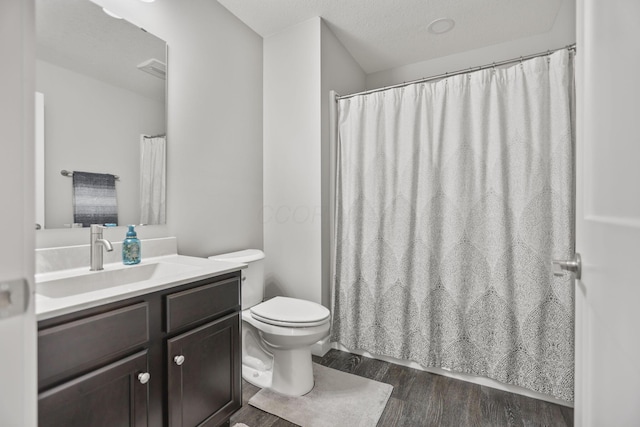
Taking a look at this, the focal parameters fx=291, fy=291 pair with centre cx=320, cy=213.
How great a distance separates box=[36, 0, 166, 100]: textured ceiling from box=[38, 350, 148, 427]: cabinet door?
50.8 inches

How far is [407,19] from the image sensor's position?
86.2 inches

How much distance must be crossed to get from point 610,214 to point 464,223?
59.8 inches

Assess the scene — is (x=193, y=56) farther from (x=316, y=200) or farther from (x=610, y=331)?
(x=610, y=331)

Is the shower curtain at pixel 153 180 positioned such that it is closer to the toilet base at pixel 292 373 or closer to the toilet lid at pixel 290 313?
the toilet lid at pixel 290 313

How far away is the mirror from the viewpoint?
1243 mm

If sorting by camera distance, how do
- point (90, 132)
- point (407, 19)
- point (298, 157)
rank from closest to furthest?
point (90, 132), point (407, 19), point (298, 157)

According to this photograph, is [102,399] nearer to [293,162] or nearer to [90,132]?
[90,132]

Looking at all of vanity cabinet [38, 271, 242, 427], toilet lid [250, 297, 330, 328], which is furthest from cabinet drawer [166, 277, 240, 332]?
toilet lid [250, 297, 330, 328]

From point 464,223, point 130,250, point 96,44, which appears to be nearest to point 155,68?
point 96,44

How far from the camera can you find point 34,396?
459mm

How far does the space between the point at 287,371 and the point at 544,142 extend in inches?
79.6

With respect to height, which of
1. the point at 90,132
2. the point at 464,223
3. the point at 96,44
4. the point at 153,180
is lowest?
the point at 464,223

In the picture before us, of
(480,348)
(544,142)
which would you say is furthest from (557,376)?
(544,142)

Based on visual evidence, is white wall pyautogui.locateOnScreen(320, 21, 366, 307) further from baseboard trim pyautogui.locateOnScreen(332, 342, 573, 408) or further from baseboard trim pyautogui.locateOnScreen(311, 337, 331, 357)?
baseboard trim pyautogui.locateOnScreen(332, 342, 573, 408)
